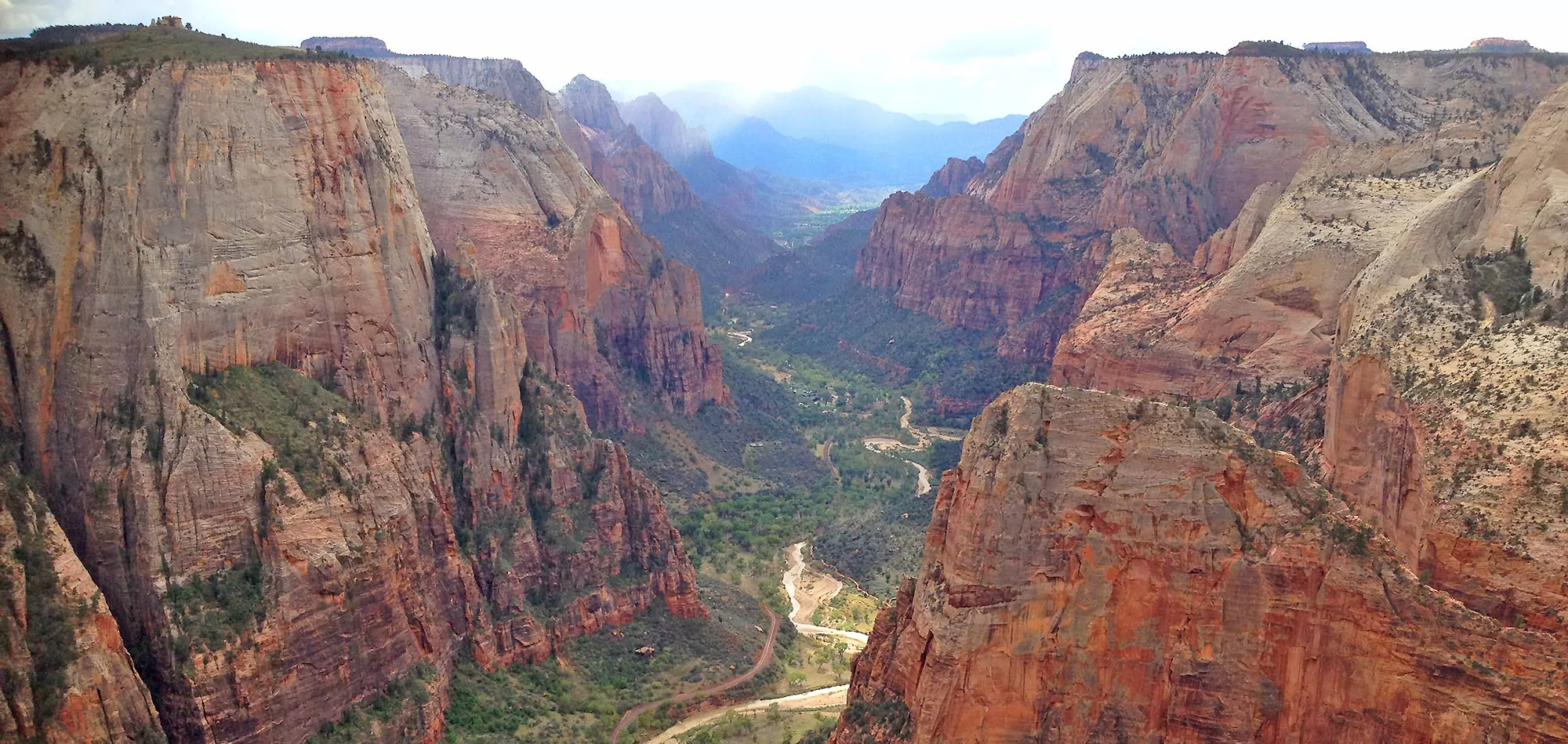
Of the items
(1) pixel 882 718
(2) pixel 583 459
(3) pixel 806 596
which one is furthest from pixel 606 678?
(1) pixel 882 718

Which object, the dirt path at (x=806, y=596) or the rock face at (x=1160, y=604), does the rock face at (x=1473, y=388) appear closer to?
the rock face at (x=1160, y=604)

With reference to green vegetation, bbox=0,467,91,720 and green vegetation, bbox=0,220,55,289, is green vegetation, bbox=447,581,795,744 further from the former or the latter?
green vegetation, bbox=0,220,55,289

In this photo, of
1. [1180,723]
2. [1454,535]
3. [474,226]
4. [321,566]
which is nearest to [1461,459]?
[1454,535]

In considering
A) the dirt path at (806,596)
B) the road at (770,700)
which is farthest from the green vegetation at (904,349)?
the road at (770,700)

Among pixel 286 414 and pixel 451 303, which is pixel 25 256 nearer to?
pixel 286 414

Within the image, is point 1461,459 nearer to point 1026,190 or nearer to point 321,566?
point 321,566

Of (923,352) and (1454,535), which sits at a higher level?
(1454,535)
